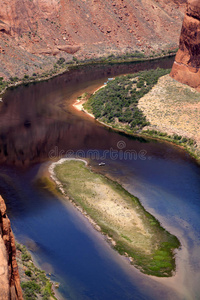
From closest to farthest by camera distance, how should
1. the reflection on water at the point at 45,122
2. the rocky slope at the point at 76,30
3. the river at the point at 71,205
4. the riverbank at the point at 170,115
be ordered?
the river at the point at 71,205 < the reflection on water at the point at 45,122 < the riverbank at the point at 170,115 < the rocky slope at the point at 76,30

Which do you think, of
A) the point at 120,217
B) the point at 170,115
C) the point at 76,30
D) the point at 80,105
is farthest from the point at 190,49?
the point at 76,30

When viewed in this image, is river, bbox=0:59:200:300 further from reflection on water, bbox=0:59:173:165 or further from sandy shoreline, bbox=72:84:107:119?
sandy shoreline, bbox=72:84:107:119

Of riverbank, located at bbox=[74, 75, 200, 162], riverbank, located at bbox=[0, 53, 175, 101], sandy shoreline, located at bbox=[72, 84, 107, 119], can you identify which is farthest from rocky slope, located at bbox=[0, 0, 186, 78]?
riverbank, located at bbox=[74, 75, 200, 162]

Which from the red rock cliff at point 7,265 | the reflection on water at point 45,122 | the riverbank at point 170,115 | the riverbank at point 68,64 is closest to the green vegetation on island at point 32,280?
the red rock cliff at point 7,265

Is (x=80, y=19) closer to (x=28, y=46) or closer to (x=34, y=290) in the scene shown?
(x=28, y=46)

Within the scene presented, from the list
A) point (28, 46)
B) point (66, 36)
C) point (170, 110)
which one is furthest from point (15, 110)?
point (66, 36)

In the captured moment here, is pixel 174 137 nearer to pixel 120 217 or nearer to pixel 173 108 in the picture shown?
pixel 173 108

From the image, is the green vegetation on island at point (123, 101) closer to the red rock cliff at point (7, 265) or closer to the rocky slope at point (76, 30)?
the rocky slope at point (76, 30)
